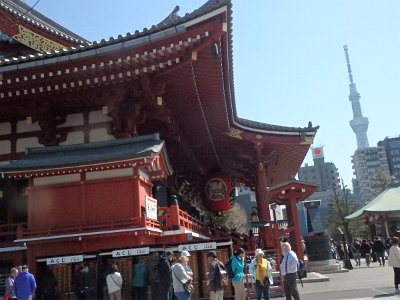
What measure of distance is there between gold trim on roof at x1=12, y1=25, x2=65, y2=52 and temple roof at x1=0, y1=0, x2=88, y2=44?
378 millimetres

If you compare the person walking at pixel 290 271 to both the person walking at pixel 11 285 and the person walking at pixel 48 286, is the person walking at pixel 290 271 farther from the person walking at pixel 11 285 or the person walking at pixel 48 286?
the person walking at pixel 11 285

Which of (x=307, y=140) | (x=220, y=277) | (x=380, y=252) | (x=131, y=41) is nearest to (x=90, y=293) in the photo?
(x=220, y=277)

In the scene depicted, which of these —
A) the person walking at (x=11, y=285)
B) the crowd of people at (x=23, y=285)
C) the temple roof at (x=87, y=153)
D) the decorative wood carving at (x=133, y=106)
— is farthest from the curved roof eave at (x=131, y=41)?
the crowd of people at (x=23, y=285)

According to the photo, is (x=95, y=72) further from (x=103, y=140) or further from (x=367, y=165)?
(x=367, y=165)

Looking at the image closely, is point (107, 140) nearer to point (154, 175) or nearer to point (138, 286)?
point (154, 175)

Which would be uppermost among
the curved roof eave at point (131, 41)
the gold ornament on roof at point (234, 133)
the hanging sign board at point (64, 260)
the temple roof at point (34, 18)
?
the temple roof at point (34, 18)

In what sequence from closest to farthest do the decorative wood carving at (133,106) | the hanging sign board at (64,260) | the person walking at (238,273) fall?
the person walking at (238,273), the hanging sign board at (64,260), the decorative wood carving at (133,106)

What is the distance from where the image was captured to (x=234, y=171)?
2725cm

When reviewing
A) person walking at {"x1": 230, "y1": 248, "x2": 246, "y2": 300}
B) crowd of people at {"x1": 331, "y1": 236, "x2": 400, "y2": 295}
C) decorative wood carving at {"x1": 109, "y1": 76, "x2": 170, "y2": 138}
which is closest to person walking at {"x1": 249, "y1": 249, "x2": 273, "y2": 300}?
person walking at {"x1": 230, "y1": 248, "x2": 246, "y2": 300}

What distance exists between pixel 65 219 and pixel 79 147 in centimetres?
223

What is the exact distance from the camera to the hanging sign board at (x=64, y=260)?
11383mm

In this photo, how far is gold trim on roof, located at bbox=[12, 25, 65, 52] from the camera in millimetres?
17906

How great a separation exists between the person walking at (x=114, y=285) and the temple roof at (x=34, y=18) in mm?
10400

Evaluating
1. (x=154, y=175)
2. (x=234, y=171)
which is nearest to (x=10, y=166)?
(x=154, y=175)
